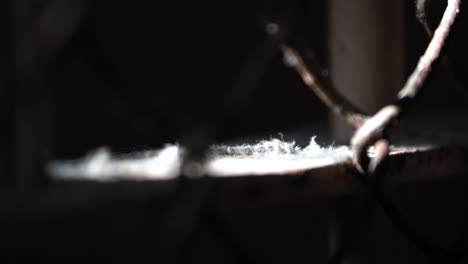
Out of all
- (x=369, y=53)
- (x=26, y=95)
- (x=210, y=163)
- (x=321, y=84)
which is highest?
(x=369, y=53)

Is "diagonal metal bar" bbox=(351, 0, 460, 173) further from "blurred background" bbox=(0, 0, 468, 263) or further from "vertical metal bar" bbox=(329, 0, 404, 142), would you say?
"vertical metal bar" bbox=(329, 0, 404, 142)

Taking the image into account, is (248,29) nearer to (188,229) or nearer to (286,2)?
(286,2)

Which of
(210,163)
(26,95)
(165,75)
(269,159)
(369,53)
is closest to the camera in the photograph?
(26,95)

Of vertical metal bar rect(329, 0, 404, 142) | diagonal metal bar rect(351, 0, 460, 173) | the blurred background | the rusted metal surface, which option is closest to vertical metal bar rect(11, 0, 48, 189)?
the blurred background

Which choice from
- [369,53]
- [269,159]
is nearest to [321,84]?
[269,159]

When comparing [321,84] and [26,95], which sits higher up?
[321,84]

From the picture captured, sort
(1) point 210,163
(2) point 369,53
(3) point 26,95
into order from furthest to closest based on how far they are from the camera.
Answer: (2) point 369,53, (1) point 210,163, (3) point 26,95

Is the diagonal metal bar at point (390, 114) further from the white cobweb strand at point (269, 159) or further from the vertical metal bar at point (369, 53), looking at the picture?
the vertical metal bar at point (369, 53)

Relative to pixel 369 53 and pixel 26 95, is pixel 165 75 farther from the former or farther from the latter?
pixel 26 95

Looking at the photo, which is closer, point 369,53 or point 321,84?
point 321,84
